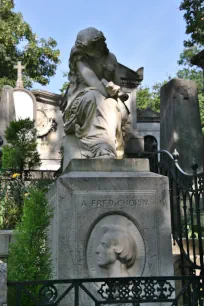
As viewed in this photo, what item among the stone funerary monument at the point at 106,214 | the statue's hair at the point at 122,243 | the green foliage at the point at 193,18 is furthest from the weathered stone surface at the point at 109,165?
the green foliage at the point at 193,18

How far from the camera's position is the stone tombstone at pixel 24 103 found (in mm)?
19688

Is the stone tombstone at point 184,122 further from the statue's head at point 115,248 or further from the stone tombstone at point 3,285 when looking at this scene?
the stone tombstone at point 3,285

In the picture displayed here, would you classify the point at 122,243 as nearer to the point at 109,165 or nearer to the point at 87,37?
the point at 109,165

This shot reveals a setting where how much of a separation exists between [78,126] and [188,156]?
592 centimetres

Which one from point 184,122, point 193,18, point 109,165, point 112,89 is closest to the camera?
point 109,165

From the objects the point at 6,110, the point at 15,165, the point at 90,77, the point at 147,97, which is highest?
the point at 147,97

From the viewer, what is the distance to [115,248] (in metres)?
4.33

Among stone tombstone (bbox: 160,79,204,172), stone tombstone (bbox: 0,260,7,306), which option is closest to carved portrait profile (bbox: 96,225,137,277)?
stone tombstone (bbox: 0,260,7,306)

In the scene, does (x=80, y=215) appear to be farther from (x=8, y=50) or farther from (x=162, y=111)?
(x=8, y=50)

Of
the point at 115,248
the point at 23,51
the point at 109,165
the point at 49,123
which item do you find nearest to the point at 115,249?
the point at 115,248

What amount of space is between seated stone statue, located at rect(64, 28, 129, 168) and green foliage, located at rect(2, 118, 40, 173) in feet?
14.3

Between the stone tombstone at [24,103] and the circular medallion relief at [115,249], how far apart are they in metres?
15.7

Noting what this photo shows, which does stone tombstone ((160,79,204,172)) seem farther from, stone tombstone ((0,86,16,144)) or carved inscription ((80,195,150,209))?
stone tombstone ((0,86,16,144))

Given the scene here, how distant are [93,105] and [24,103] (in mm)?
14999
